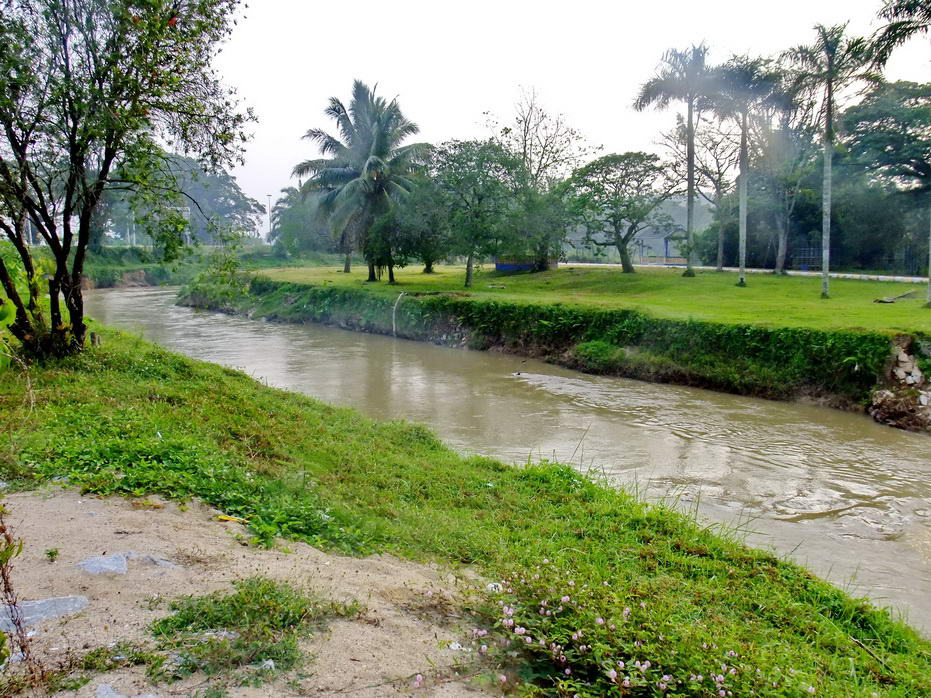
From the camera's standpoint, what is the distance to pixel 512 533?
559 cm

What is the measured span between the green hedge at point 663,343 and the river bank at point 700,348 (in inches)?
0.9

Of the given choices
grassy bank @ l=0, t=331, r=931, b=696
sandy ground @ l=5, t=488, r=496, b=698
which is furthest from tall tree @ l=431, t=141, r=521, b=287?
sandy ground @ l=5, t=488, r=496, b=698

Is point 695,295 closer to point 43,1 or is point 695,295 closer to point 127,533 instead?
point 43,1

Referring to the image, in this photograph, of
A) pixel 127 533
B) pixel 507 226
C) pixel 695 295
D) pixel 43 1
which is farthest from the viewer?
pixel 507 226

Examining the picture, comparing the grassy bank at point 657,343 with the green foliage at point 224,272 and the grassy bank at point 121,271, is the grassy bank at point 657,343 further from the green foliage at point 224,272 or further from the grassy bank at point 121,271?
the grassy bank at point 121,271

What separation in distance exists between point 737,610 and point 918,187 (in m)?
30.9

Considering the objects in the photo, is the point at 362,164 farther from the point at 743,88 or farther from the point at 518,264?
the point at 743,88

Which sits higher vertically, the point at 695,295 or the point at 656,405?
the point at 695,295

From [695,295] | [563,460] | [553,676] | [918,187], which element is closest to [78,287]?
[563,460]

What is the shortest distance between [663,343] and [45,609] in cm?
1497

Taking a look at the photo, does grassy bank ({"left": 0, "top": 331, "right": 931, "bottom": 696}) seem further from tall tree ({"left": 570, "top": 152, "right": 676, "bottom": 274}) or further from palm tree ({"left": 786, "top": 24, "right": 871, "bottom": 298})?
tall tree ({"left": 570, "top": 152, "right": 676, "bottom": 274})

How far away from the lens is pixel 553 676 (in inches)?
132

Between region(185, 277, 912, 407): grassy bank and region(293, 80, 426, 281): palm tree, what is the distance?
675 cm

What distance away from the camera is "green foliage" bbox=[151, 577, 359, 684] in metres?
2.95
